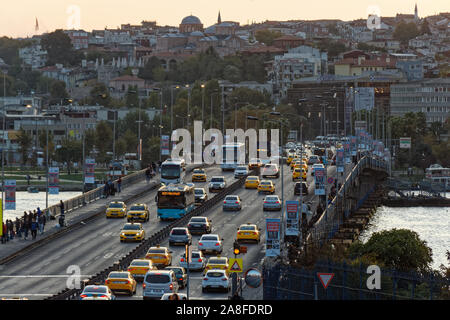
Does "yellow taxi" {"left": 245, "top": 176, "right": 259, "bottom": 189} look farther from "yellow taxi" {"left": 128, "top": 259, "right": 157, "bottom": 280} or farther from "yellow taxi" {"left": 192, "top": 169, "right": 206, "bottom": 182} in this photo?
"yellow taxi" {"left": 128, "top": 259, "right": 157, "bottom": 280}

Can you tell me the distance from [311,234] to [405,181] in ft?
397

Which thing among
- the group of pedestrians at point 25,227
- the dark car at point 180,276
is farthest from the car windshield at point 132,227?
the dark car at point 180,276

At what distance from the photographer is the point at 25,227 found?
244ft

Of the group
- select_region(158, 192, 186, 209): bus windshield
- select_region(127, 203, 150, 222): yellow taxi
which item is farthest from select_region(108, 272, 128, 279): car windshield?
select_region(127, 203, 150, 222): yellow taxi

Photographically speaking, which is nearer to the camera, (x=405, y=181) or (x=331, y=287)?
(x=331, y=287)

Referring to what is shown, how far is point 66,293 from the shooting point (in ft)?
165

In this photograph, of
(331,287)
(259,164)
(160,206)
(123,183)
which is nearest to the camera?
(331,287)

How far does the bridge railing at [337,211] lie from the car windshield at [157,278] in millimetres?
23575

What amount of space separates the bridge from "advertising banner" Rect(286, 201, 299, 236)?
1659mm

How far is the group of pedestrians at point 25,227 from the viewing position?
73.3 m
